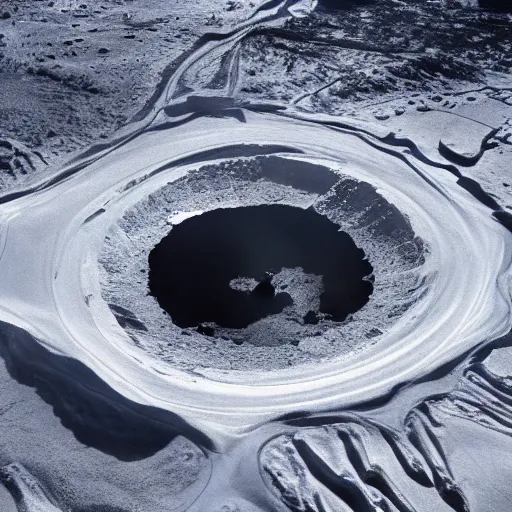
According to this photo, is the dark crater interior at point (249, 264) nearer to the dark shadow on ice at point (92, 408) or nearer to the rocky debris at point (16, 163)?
the dark shadow on ice at point (92, 408)

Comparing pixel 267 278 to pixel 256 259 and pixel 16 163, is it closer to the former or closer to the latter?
pixel 256 259

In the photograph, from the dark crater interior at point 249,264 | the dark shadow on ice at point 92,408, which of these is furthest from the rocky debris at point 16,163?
the dark shadow on ice at point 92,408

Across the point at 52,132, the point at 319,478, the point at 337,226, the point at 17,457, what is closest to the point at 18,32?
the point at 52,132

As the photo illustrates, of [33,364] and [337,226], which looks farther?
[337,226]

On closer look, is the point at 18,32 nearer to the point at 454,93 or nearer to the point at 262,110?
the point at 262,110

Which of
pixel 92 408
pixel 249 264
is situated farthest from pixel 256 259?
pixel 92 408

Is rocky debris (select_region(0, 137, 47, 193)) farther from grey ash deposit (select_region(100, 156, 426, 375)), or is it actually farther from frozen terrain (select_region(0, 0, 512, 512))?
Result: grey ash deposit (select_region(100, 156, 426, 375))
